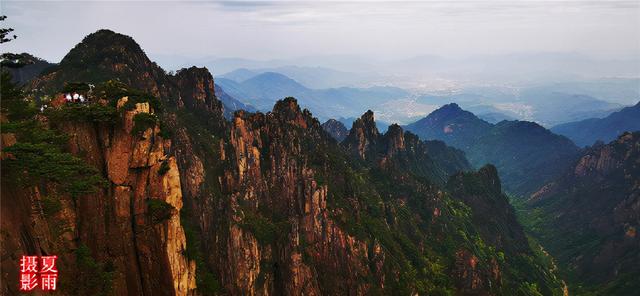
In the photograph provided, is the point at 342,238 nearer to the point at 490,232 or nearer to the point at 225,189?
the point at 225,189

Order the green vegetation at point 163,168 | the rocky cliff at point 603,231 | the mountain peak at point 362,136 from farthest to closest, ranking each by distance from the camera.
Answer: the mountain peak at point 362,136
the rocky cliff at point 603,231
the green vegetation at point 163,168

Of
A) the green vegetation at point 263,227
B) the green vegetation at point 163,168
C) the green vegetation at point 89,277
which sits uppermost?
the green vegetation at point 163,168

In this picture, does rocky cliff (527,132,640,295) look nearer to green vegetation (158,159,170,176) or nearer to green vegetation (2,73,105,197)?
green vegetation (158,159,170,176)

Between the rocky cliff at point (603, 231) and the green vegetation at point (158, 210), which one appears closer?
the green vegetation at point (158, 210)

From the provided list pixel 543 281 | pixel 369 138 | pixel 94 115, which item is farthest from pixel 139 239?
pixel 369 138

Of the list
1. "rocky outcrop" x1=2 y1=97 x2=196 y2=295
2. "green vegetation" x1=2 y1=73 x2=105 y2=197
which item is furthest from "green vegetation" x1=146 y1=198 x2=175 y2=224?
"green vegetation" x1=2 y1=73 x2=105 y2=197

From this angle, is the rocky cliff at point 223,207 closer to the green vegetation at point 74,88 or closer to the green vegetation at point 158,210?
the green vegetation at point 158,210

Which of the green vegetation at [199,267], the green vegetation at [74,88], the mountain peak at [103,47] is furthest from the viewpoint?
the mountain peak at [103,47]

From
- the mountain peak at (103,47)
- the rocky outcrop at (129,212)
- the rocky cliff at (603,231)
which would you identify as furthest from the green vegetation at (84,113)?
the rocky cliff at (603,231)

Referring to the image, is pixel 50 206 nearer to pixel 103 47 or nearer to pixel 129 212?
pixel 129 212

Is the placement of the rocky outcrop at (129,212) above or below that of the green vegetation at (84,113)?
below

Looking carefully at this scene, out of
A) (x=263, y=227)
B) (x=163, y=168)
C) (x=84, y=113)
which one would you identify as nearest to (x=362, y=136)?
(x=263, y=227)
